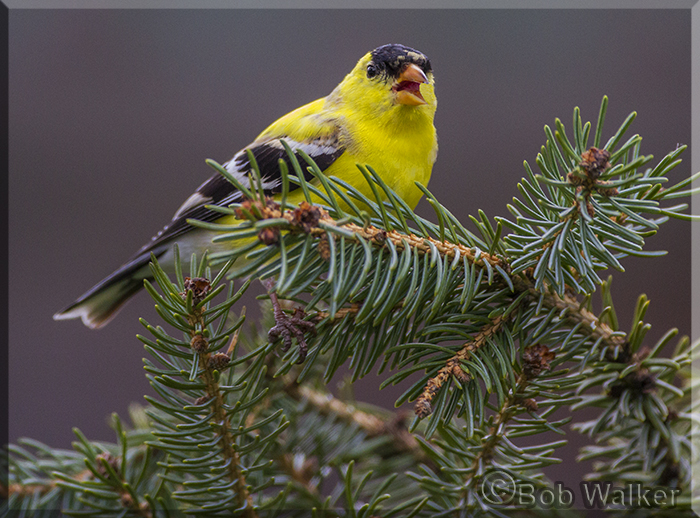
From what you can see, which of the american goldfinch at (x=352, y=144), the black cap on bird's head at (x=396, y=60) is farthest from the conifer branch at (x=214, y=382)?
the black cap on bird's head at (x=396, y=60)

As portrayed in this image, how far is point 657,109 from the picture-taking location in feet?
7.30

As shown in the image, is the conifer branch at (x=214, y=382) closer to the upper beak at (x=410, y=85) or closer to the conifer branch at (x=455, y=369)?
the conifer branch at (x=455, y=369)

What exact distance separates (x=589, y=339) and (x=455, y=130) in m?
1.92

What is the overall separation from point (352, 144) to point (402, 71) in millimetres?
213

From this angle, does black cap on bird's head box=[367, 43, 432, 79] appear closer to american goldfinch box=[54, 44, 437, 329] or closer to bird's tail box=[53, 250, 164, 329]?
american goldfinch box=[54, 44, 437, 329]

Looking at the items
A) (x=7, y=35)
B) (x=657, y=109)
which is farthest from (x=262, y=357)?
(x=7, y=35)

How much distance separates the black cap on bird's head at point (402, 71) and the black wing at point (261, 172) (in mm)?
175

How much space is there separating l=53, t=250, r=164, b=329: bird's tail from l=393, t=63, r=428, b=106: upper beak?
2.14 feet

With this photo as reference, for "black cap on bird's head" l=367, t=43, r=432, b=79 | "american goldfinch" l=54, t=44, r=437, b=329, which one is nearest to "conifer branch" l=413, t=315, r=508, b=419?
"american goldfinch" l=54, t=44, r=437, b=329

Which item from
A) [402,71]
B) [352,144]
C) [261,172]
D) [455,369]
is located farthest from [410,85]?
[455,369]

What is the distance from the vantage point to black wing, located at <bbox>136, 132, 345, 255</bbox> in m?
1.13

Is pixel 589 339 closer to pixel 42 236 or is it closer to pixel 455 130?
pixel 455 130

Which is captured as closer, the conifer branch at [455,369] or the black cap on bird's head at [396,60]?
the conifer branch at [455,369]

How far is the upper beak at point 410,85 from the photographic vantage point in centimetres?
114
